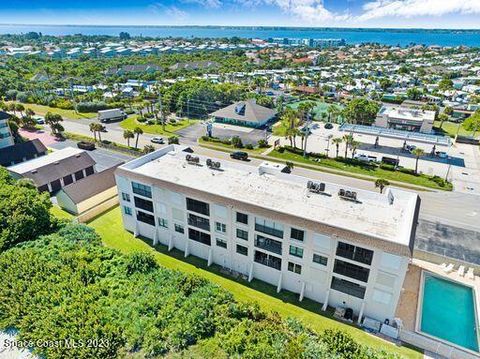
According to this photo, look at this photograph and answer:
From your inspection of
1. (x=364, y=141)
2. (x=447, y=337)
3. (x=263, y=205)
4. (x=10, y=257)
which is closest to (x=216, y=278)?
(x=263, y=205)

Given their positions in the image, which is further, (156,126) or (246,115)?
(156,126)

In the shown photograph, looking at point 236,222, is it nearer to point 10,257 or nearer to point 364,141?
point 10,257

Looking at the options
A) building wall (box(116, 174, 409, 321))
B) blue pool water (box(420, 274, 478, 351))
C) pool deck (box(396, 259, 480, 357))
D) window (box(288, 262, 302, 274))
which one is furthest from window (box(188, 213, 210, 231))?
blue pool water (box(420, 274, 478, 351))

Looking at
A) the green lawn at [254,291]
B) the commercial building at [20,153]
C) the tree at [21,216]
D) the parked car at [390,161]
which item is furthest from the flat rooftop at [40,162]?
the parked car at [390,161]

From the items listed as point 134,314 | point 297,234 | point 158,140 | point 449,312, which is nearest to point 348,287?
point 297,234

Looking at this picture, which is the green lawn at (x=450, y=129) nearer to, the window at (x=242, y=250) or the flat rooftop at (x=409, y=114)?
the flat rooftop at (x=409, y=114)

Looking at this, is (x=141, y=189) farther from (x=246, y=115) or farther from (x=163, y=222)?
(x=246, y=115)

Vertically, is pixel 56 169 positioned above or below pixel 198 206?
below
